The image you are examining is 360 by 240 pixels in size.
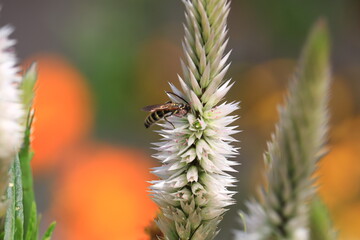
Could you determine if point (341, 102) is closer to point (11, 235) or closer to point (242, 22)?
point (242, 22)

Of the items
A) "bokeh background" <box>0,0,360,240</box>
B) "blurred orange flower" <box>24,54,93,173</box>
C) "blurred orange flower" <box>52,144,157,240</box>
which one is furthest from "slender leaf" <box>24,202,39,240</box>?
"blurred orange flower" <box>24,54,93,173</box>

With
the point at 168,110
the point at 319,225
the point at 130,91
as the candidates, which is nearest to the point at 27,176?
the point at 168,110

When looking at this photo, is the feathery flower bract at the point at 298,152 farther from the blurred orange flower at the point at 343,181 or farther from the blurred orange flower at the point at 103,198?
the blurred orange flower at the point at 343,181

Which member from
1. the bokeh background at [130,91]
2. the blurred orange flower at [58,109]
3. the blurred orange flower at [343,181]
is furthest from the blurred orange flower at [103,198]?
the blurred orange flower at [343,181]

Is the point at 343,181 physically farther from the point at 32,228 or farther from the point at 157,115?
the point at 32,228

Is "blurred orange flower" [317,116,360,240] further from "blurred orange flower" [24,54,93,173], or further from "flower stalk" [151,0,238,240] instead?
"flower stalk" [151,0,238,240]
